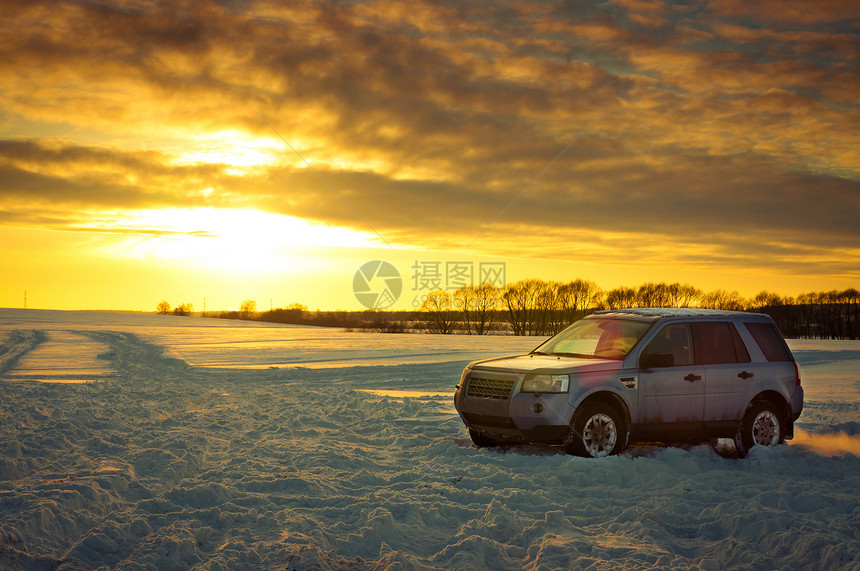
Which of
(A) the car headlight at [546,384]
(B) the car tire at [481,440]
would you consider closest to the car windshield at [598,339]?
(A) the car headlight at [546,384]

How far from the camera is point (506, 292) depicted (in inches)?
4919

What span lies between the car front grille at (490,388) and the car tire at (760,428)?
3323 mm

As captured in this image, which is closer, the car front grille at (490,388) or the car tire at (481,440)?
the car front grille at (490,388)

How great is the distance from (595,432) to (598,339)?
180 centimetres

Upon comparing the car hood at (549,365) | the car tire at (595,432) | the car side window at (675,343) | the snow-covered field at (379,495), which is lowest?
the snow-covered field at (379,495)

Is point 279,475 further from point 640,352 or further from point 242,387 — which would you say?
point 242,387

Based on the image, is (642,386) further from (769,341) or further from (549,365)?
(769,341)

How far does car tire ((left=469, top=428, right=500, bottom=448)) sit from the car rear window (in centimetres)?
402

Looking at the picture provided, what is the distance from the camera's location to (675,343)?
10.1 m

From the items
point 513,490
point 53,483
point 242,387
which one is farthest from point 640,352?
point 242,387

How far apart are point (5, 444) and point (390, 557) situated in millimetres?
6713

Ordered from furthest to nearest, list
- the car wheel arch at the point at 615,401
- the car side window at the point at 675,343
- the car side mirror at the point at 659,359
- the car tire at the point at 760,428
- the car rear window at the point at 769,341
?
the car rear window at the point at 769,341
the car tire at the point at 760,428
the car side window at the point at 675,343
the car wheel arch at the point at 615,401
the car side mirror at the point at 659,359

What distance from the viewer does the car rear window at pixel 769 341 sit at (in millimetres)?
10633

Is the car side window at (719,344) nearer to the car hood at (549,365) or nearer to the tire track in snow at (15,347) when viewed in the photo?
the car hood at (549,365)
